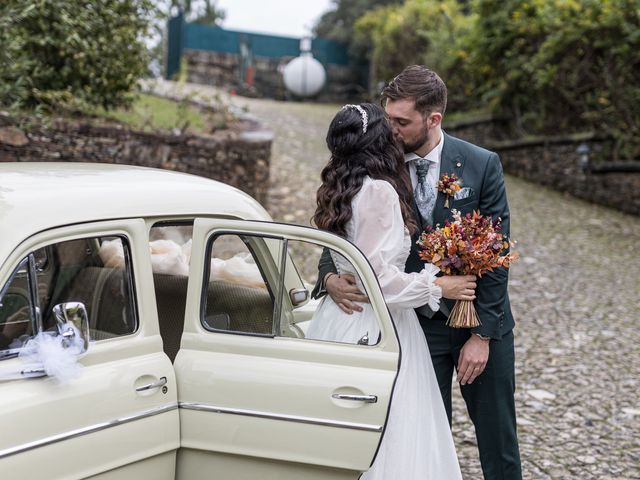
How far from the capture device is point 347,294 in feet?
10.6

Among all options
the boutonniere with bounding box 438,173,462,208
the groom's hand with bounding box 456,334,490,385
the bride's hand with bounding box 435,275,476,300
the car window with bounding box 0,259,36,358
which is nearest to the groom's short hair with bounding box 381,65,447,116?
the boutonniere with bounding box 438,173,462,208

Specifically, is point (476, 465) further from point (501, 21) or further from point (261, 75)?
point (261, 75)

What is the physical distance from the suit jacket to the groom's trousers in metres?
0.08

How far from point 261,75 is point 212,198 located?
74.9 ft

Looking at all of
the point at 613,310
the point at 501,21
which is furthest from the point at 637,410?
the point at 501,21

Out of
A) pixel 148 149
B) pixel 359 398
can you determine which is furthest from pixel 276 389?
pixel 148 149

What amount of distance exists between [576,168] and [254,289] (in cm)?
1186

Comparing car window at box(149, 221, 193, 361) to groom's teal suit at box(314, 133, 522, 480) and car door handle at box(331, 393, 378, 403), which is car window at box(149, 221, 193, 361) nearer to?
groom's teal suit at box(314, 133, 522, 480)

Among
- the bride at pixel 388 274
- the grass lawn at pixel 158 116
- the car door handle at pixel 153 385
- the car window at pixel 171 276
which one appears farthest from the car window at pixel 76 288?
the grass lawn at pixel 158 116

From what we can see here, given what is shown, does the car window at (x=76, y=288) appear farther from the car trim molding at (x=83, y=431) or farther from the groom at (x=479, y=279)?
the groom at (x=479, y=279)

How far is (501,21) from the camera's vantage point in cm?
1573

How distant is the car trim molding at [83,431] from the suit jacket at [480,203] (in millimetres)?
810

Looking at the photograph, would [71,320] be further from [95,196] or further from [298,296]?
[298,296]

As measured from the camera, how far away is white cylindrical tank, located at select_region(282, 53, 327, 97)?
24.0m
